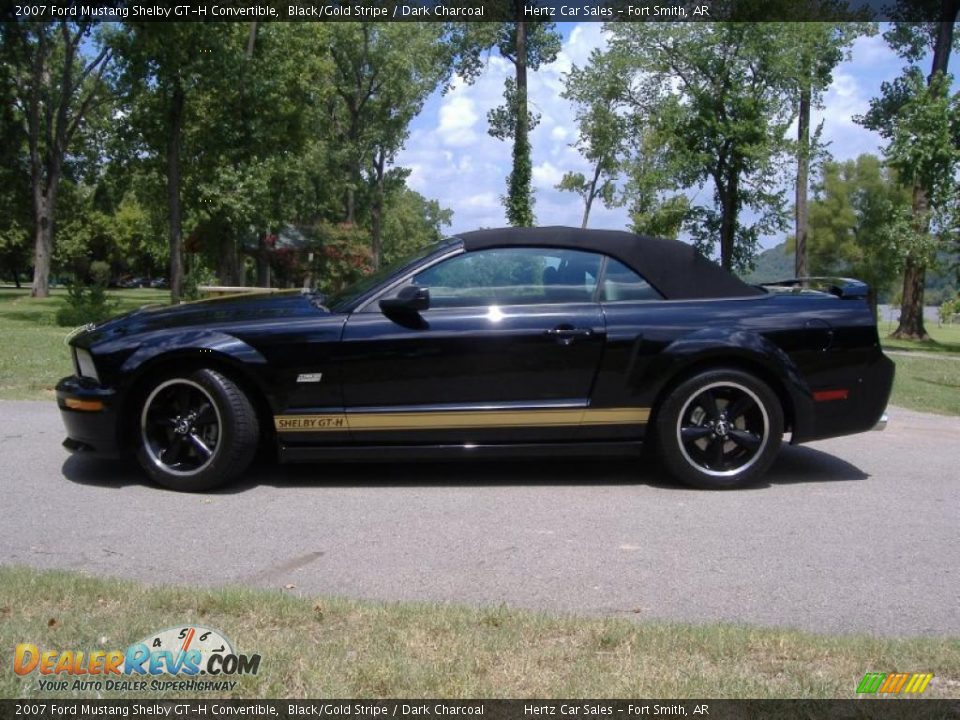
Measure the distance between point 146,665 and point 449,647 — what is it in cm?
98

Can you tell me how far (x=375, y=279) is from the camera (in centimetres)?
552

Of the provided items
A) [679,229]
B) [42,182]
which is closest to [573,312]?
[679,229]

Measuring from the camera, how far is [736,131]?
26.7m

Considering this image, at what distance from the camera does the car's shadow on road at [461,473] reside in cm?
544

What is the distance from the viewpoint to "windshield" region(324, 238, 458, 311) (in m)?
5.36

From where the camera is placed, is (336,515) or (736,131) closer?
(336,515)

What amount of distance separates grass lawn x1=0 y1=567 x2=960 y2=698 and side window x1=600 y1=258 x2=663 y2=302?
8.24 ft

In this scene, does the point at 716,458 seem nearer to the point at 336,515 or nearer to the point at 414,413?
the point at 414,413

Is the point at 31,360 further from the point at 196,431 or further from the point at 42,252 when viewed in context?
the point at 42,252

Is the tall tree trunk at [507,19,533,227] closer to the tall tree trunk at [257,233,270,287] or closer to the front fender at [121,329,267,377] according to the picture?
the tall tree trunk at [257,233,270,287]

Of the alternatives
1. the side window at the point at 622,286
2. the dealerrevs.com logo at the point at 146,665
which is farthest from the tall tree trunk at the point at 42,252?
the dealerrevs.com logo at the point at 146,665

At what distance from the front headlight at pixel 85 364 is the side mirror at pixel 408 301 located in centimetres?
170

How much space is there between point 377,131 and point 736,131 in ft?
89.9

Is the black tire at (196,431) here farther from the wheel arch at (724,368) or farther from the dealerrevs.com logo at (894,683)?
the dealerrevs.com logo at (894,683)
